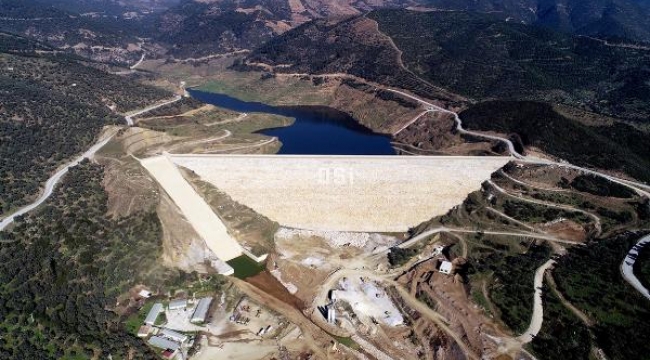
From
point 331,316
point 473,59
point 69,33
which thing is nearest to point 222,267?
point 331,316

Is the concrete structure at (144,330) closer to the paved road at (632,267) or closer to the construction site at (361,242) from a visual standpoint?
the construction site at (361,242)

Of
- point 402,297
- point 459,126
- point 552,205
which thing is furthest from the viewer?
point 459,126

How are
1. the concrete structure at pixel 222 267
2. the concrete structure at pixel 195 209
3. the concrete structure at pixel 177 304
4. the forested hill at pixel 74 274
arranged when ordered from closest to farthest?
the forested hill at pixel 74 274
the concrete structure at pixel 177 304
the concrete structure at pixel 222 267
the concrete structure at pixel 195 209

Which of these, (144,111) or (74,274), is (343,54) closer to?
(144,111)

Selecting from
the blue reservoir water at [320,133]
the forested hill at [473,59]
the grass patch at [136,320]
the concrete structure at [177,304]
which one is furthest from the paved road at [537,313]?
the forested hill at [473,59]

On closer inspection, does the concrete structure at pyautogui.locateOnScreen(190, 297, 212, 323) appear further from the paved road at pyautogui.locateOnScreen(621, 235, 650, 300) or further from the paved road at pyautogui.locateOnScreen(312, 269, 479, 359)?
the paved road at pyautogui.locateOnScreen(621, 235, 650, 300)
